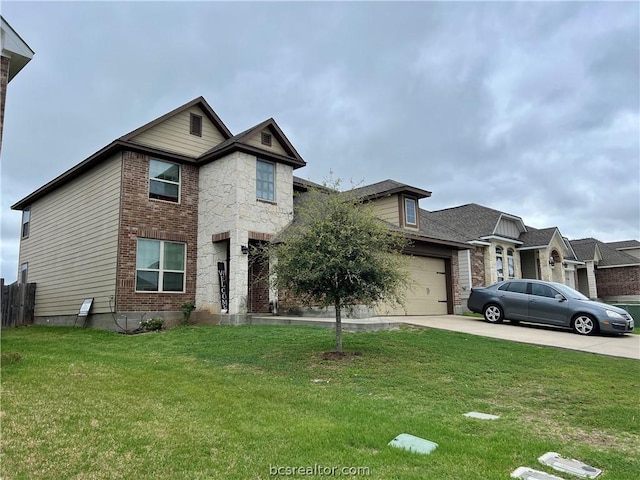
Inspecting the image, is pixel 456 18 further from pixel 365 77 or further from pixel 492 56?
pixel 365 77

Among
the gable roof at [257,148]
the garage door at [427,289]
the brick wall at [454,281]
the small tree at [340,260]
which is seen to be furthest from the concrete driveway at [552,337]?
the gable roof at [257,148]

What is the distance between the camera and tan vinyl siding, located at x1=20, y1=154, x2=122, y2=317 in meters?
14.3

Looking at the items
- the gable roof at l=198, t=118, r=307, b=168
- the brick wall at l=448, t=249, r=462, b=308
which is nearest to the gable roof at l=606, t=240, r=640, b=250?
the brick wall at l=448, t=249, r=462, b=308

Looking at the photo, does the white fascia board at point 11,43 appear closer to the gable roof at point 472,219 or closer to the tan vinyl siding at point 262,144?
the tan vinyl siding at point 262,144

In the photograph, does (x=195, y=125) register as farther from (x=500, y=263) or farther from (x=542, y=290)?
(x=500, y=263)

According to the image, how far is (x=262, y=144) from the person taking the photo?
50.8ft

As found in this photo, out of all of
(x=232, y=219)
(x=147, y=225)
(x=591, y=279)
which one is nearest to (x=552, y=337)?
(x=232, y=219)

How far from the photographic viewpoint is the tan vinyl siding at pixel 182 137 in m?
14.8

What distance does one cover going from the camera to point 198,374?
274 inches

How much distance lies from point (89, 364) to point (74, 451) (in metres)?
4.29

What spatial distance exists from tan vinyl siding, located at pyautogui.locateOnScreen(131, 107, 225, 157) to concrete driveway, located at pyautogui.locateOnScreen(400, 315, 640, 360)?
953 centimetres

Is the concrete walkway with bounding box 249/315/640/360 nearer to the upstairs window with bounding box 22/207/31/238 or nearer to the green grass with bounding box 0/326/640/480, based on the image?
the green grass with bounding box 0/326/640/480

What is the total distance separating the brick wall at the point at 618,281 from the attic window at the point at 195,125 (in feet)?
98.7

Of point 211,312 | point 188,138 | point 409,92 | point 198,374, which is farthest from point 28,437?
point 409,92
